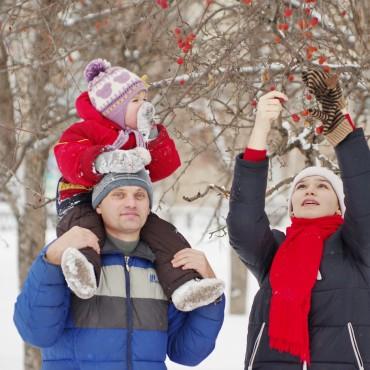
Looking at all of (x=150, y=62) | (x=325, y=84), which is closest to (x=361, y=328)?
(x=325, y=84)

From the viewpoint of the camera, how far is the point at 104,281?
9.57 ft

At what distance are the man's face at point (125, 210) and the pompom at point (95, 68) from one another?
0.55 meters

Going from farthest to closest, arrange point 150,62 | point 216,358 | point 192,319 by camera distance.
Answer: point 216,358 → point 150,62 → point 192,319

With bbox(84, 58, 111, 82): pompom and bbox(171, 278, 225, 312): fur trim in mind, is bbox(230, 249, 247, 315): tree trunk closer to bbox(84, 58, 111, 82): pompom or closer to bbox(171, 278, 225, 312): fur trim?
bbox(84, 58, 111, 82): pompom

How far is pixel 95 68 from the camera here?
3.21 meters

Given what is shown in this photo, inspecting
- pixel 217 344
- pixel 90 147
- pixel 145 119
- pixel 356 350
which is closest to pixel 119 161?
pixel 90 147

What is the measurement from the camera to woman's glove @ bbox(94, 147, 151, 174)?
114 inches

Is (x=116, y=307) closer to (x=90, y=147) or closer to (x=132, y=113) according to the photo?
(x=90, y=147)

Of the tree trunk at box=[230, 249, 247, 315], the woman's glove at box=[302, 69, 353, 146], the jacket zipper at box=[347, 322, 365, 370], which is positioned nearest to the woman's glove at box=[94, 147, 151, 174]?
the woman's glove at box=[302, 69, 353, 146]

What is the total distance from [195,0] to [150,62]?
701 mm

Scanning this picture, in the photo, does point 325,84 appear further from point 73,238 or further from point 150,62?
point 150,62

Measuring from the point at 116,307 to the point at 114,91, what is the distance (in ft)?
2.79

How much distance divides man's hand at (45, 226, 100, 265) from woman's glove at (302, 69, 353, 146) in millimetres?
1025

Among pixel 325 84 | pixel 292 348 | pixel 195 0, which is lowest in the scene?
pixel 292 348
